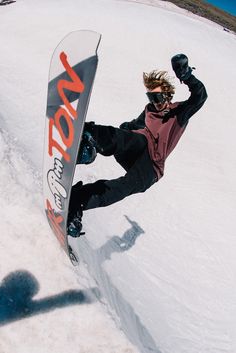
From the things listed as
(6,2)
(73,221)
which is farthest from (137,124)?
(6,2)

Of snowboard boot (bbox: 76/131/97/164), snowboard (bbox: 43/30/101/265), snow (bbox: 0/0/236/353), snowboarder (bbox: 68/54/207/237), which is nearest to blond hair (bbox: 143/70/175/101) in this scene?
snowboarder (bbox: 68/54/207/237)

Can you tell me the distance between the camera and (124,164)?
459 centimetres

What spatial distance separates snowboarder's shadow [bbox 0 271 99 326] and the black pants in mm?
848

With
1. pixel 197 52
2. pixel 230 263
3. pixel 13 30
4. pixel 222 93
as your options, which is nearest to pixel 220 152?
pixel 222 93

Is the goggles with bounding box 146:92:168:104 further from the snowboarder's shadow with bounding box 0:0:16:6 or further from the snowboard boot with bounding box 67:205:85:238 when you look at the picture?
the snowboarder's shadow with bounding box 0:0:16:6

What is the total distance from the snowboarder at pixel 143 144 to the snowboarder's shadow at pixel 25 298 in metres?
0.63

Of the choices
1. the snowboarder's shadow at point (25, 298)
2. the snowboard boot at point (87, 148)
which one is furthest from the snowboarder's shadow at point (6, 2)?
the snowboarder's shadow at point (25, 298)

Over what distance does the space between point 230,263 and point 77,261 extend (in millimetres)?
4023

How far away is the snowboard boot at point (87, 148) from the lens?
3834 mm

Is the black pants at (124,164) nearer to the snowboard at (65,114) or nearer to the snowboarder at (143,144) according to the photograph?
the snowboarder at (143,144)

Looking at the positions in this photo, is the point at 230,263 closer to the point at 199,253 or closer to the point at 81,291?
the point at 199,253

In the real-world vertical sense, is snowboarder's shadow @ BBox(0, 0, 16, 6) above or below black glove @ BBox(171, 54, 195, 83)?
below

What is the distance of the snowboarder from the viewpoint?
409cm

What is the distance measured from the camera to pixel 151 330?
4727mm
